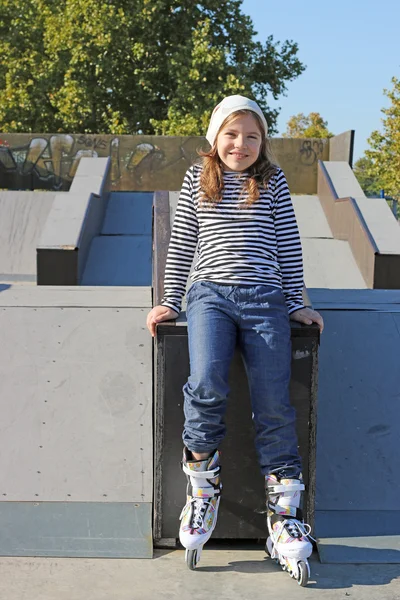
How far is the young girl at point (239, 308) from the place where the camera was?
3158 mm

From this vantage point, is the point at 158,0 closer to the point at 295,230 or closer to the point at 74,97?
the point at 74,97

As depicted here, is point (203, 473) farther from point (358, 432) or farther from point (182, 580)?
point (358, 432)

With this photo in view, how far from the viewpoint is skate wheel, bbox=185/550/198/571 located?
3.14 metres

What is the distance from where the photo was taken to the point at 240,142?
3.37m

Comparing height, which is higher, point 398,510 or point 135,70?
point 135,70

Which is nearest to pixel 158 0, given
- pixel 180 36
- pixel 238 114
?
pixel 180 36

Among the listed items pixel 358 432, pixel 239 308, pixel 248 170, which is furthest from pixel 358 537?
pixel 248 170

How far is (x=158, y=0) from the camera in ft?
96.4

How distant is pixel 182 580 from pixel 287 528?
0.48m

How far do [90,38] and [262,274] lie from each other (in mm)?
29249

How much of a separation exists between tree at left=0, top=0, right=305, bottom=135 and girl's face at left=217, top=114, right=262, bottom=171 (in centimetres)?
2495

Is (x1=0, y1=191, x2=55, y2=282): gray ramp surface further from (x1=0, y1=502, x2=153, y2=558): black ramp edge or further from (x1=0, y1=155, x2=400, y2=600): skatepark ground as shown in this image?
(x1=0, y1=502, x2=153, y2=558): black ramp edge

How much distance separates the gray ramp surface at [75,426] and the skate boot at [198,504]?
9.9 inches

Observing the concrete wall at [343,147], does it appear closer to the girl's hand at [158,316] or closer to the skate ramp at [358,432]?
the skate ramp at [358,432]
